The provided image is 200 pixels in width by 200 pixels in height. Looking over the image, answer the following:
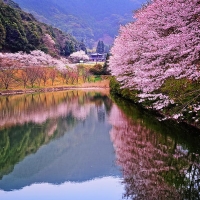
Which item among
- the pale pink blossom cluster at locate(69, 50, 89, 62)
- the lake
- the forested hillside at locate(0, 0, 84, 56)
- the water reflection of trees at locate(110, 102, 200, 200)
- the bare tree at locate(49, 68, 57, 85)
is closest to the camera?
the water reflection of trees at locate(110, 102, 200, 200)

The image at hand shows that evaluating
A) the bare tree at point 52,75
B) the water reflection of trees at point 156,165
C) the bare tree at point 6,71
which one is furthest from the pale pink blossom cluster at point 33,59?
the water reflection of trees at point 156,165

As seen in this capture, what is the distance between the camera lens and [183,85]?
43.7 ft

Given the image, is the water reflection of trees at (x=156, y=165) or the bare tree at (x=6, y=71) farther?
the bare tree at (x=6, y=71)

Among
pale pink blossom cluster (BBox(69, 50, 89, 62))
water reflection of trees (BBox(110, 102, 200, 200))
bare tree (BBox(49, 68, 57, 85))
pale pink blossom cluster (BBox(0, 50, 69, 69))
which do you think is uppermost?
pale pink blossom cluster (BBox(69, 50, 89, 62))

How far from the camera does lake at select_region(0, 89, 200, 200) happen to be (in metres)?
9.10

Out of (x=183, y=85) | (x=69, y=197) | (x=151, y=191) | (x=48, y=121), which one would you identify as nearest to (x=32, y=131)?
(x=48, y=121)

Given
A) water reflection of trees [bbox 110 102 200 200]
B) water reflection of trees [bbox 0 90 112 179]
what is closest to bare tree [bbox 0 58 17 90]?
water reflection of trees [bbox 0 90 112 179]

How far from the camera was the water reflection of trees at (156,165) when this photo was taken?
852cm

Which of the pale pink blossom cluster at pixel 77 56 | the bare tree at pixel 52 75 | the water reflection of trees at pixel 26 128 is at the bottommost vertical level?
the water reflection of trees at pixel 26 128

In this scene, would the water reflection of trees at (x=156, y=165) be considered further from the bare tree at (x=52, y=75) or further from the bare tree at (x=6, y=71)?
the bare tree at (x=52, y=75)

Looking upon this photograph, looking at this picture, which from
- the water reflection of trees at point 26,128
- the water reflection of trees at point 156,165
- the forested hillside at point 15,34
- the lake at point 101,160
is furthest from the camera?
the forested hillside at point 15,34

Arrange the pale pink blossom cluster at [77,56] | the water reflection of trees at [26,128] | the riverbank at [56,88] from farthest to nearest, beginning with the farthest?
1. the pale pink blossom cluster at [77,56]
2. the riverbank at [56,88]
3. the water reflection of trees at [26,128]

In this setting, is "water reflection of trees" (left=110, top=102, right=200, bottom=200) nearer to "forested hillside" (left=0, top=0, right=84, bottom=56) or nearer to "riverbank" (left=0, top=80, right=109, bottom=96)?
"riverbank" (left=0, top=80, right=109, bottom=96)

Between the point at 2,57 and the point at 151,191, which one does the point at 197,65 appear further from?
the point at 2,57
